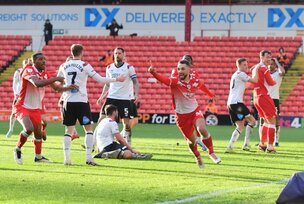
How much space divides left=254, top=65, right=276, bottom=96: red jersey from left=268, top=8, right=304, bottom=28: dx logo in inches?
1000

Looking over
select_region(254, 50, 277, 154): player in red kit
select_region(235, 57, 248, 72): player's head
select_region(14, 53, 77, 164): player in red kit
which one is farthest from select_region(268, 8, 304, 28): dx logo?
select_region(14, 53, 77, 164): player in red kit

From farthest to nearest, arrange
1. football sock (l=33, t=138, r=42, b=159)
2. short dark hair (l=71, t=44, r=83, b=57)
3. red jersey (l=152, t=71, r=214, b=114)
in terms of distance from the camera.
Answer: football sock (l=33, t=138, r=42, b=159) → short dark hair (l=71, t=44, r=83, b=57) → red jersey (l=152, t=71, r=214, b=114)

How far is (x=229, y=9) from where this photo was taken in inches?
1794

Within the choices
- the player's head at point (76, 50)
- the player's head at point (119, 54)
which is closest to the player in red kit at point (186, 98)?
the player's head at point (76, 50)

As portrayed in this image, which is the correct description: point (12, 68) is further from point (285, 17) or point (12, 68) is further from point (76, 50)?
point (76, 50)

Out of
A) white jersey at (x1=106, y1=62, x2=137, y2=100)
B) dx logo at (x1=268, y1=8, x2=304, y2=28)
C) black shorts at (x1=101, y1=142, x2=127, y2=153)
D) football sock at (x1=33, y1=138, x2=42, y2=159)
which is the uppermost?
dx logo at (x1=268, y1=8, x2=304, y2=28)

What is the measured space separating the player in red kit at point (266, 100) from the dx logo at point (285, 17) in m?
25.3

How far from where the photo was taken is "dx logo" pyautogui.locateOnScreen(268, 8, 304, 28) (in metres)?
44.7

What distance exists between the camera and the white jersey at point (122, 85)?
1931 cm

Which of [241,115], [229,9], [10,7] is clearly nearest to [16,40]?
[10,7]

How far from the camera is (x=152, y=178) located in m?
13.7

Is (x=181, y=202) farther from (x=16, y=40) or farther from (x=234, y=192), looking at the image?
(x=16, y=40)

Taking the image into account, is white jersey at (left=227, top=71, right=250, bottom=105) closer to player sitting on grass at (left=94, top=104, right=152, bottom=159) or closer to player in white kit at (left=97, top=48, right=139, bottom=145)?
player in white kit at (left=97, top=48, right=139, bottom=145)

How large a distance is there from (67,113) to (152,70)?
9.00 ft
